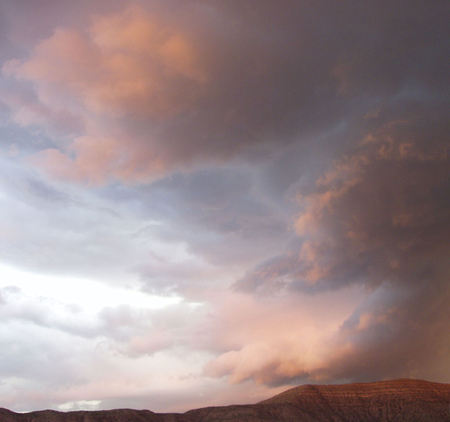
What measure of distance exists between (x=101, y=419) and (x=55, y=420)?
1700 cm

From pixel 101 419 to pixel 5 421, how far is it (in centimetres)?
3430

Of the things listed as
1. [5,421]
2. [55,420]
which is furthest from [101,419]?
[5,421]

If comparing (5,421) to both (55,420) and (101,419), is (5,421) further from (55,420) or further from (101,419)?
(101,419)

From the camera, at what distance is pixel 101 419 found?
19600 centimetres

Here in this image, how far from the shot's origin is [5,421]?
180 meters

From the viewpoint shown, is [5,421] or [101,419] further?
[101,419]

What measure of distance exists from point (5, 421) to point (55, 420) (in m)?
17.3

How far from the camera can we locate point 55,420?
18875cm
